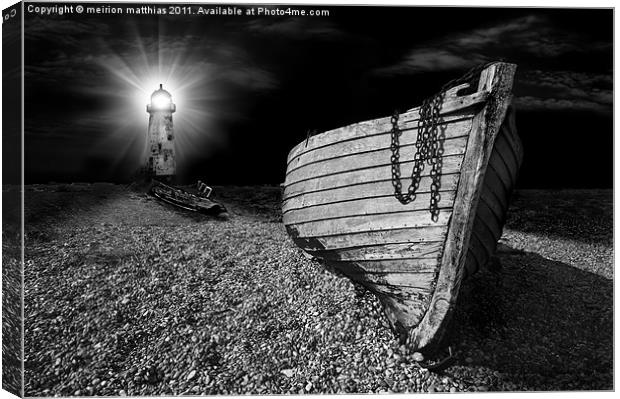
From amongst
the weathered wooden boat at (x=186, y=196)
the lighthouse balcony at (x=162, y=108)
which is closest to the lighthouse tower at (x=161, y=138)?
the lighthouse balcony at (x=162, y=108)

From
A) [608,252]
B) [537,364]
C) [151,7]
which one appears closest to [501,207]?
[537,364]

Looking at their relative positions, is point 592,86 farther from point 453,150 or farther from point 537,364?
point 537,364

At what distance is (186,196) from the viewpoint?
901 cm

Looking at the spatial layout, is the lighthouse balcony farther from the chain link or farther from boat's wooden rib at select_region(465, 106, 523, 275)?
boat's wooden rib at select_region(465, 106, 523, 275)

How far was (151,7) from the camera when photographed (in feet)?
19.2

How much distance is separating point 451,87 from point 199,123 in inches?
155

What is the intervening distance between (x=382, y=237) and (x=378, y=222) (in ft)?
0.51

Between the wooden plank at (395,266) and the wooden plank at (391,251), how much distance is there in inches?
1.6

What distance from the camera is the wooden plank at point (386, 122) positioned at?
464 cm

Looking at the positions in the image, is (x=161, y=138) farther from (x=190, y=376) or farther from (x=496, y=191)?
(x=496, y=191)

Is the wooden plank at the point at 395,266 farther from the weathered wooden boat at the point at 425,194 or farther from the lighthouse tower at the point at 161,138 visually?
the lighthouse tower at the point at 161,138

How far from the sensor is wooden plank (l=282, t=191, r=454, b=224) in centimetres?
482

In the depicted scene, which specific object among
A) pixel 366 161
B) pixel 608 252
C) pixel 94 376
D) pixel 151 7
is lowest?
pixel 94 376

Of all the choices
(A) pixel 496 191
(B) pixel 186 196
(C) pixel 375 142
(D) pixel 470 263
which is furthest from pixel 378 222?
(B) pixel 186 196
